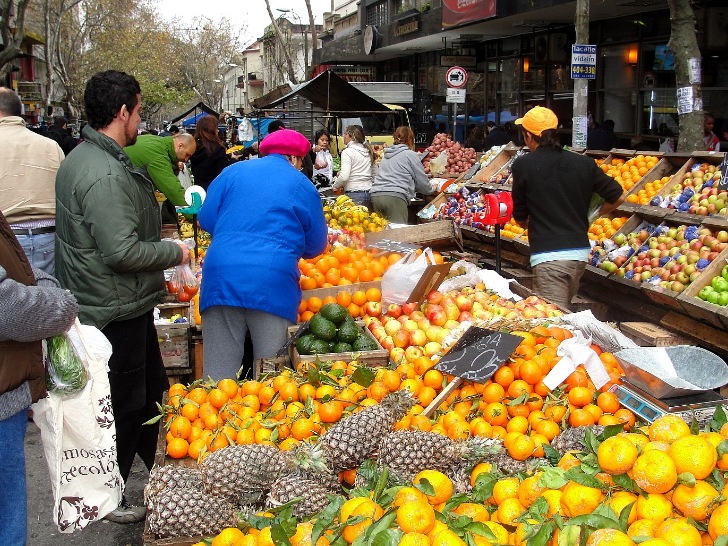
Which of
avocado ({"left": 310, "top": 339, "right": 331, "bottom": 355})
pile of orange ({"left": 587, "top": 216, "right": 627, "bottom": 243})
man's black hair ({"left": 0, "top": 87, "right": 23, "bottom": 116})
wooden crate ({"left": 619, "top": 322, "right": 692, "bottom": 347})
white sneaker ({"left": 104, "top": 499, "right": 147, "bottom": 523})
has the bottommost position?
white sneaker ({"left": 104, "top": 499, "right": 147, "bottom": 523})

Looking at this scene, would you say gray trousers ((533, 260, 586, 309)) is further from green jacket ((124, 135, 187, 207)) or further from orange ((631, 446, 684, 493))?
green jacket ((124, 135, 187, 207))

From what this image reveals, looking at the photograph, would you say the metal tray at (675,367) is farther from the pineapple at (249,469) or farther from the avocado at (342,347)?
the avocado at (342,347)

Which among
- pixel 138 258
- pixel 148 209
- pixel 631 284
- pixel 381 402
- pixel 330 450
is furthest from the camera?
pixel 631 284

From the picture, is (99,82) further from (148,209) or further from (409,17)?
(409,17)

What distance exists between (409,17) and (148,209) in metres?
18.9

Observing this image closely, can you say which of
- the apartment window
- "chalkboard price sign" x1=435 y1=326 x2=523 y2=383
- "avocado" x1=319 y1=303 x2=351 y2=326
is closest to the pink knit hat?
"avocado" x1=319 y1=303 x2=351 y2=326

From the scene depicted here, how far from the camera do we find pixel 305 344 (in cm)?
395

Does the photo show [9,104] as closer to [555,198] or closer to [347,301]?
[347,301]

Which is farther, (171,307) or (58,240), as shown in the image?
(171,307)

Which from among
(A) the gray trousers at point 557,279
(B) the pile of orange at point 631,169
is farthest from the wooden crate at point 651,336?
(B) the pile of orange at point 631,169

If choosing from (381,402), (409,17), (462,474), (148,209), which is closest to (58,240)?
(148,209)

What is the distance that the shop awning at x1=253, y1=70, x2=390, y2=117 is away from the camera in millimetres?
12969

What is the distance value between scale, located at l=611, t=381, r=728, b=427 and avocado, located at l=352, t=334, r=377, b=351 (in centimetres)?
152

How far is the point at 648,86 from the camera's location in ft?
45.0
